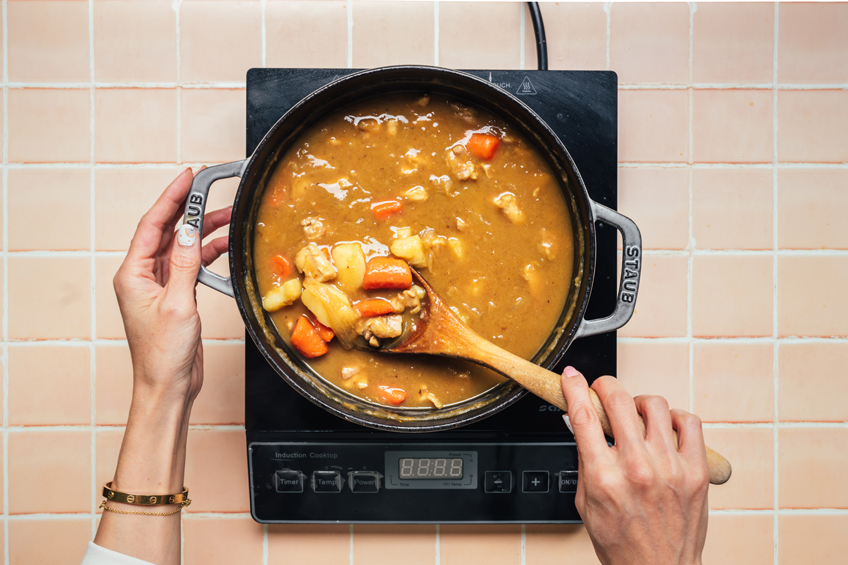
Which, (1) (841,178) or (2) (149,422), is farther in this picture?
(1) (841,178)

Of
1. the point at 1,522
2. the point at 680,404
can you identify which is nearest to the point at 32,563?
the point at 1,522

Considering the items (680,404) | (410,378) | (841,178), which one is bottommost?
(680,404)

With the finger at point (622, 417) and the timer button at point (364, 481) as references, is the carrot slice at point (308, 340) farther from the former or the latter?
the finger at point (622, 417)

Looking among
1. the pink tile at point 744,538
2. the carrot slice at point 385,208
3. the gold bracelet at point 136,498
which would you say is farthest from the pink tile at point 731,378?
the gold bracelet at point 136,498

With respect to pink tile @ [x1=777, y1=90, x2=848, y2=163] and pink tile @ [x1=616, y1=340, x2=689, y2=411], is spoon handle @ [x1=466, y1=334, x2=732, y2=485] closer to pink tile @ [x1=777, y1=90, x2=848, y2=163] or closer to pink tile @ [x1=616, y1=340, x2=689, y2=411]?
pink tile @ [x1=616, y1=340, x2=689, y2=411]

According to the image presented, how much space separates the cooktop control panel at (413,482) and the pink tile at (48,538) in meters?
0.59

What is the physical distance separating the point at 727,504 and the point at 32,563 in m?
2.02

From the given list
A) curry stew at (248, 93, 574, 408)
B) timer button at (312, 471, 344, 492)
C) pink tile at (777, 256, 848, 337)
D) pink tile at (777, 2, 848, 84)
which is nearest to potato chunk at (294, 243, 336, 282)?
curry stew at (248, 93, 574, 408)

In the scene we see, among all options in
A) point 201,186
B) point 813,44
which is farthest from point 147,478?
point 813,44

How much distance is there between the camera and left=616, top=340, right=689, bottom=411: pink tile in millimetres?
1471

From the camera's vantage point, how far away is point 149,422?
45.6 inches

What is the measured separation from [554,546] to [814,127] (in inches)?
55.6

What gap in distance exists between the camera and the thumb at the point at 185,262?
108 cm

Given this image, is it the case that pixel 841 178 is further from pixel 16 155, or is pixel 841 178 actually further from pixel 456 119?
pixel 16 155
